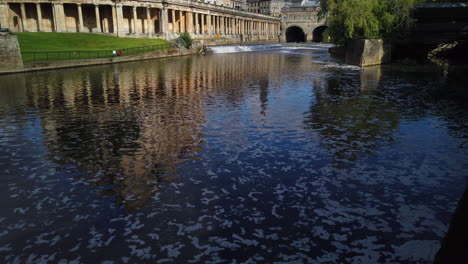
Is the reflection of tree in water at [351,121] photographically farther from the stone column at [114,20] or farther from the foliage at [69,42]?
the stone column at [114,20]

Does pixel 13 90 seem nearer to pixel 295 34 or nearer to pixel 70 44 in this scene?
pixel 70 44

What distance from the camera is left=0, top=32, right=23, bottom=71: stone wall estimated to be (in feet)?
115

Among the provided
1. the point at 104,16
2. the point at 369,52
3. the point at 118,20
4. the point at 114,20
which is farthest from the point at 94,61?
the point at 104,16

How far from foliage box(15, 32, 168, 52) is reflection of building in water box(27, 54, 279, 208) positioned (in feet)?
81.4

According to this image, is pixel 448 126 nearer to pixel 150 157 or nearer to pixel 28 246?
pixel 150 157

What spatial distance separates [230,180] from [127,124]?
761 cm

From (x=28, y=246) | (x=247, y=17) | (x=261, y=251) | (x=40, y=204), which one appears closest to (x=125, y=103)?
(x=40, y=204)

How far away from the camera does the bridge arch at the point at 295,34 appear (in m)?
172

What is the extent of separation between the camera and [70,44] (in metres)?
56.9

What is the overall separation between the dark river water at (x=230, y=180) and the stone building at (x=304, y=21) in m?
138

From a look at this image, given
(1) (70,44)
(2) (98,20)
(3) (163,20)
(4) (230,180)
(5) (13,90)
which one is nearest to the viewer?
(4) (230,180)

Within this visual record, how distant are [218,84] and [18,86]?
1531 cm

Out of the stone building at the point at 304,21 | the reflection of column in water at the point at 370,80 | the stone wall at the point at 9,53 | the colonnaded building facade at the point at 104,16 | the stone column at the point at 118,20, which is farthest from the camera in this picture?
the stone building at the point at 304,21

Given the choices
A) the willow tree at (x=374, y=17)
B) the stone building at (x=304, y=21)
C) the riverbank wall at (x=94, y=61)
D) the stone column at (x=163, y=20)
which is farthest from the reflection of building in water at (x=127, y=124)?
the stone building at (x=304, y=21)
